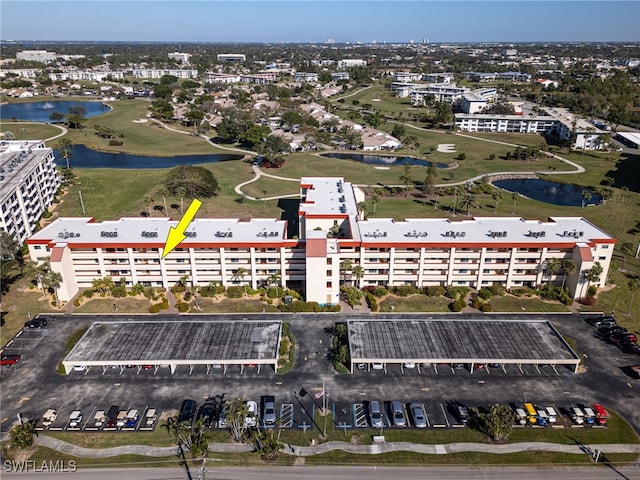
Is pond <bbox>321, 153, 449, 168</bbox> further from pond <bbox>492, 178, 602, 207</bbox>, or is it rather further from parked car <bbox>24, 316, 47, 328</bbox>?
parked car <bbox>24, 316, 47, 328</bbox>

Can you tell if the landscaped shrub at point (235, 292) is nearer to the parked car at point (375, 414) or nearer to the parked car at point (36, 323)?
the parked car at point (36, 323)

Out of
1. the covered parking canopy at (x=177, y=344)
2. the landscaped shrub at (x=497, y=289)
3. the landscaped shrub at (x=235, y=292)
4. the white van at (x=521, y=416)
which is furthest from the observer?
the landscaped shrub at (x=497, y=289)

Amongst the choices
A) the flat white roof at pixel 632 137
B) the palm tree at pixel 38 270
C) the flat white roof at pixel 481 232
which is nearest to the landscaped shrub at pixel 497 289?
the flat white roof at pixel 481 232

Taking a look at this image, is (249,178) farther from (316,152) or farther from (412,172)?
(412,172)

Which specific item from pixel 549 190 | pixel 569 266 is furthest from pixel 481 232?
pixel 549 190

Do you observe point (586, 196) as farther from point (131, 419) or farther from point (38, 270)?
point (38, 270)

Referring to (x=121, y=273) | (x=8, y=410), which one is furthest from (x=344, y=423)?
(x=121, y=273)
